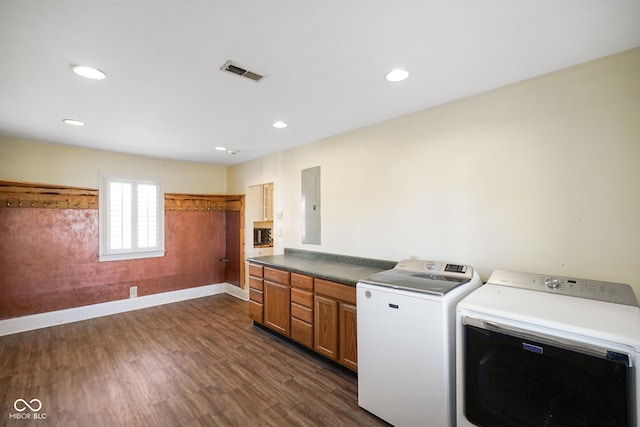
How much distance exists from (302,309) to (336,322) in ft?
1.60

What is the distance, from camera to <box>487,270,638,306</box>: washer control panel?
5.10ft

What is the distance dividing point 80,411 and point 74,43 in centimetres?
250

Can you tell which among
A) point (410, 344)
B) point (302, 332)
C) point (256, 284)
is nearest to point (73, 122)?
point (256, 284)

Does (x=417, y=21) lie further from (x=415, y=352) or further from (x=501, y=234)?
(x=415, y=352)

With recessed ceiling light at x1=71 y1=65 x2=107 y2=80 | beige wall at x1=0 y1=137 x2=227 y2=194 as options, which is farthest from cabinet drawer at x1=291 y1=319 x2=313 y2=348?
beige wall at x1=0 y1=137 x2=227 y2=194

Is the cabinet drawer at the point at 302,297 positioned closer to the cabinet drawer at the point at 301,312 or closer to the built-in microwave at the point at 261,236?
the cabinet drawer at the point at 301,312

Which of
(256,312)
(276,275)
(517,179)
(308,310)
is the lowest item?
(256,312)

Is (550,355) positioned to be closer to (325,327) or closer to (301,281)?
(325,327)

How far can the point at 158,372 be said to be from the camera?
2.63 meters

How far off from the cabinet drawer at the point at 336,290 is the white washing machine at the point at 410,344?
30 cm

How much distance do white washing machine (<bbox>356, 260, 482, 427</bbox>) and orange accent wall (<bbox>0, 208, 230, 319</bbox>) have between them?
150 inches

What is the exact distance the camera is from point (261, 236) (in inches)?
199

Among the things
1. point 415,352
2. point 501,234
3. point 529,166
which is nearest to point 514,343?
point 415,352

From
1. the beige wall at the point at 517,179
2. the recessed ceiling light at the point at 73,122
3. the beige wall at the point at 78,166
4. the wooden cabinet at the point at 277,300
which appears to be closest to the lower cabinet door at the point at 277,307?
the wooden cabinet at the point at 277,300
